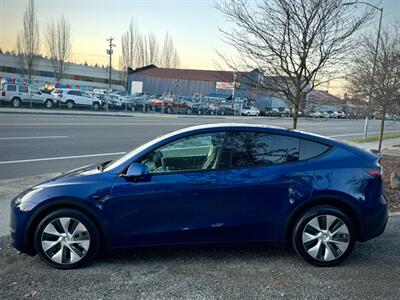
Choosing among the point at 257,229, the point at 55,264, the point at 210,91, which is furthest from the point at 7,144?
the point at 210,91

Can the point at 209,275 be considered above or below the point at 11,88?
below

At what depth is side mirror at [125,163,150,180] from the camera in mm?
3725

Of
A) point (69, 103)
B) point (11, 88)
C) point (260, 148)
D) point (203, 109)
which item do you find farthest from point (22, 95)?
point (260, 148)

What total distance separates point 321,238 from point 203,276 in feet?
4.10

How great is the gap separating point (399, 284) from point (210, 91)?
239 feet

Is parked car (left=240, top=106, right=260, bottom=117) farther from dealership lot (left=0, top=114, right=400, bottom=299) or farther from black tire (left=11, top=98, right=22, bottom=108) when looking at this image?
dealership lot (left=0, top=114, right=400, bottom=299)

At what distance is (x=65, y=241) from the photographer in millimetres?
3754

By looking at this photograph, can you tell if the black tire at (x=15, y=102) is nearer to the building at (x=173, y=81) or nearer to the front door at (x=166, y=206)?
the front door at (x=166, y=206)

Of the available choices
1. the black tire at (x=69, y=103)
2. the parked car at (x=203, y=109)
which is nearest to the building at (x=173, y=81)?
the parked car at (x=203, y=109)

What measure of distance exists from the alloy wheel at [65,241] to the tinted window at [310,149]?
2.29m

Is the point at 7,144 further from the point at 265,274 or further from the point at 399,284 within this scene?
the point at 399,284

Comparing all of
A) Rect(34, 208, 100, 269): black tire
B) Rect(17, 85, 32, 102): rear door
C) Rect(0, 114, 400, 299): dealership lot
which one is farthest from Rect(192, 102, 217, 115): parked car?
Rect(34, 208, 100, 269): black tire

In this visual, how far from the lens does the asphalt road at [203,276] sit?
3.35m

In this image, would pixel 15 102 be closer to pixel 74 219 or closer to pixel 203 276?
pixel 74 219
